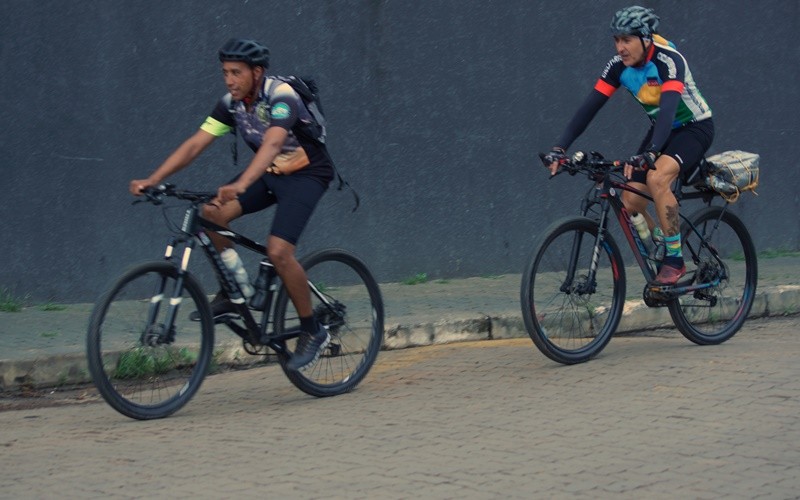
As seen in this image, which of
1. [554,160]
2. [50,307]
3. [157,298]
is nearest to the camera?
[157,298]

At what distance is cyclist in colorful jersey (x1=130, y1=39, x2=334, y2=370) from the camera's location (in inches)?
251

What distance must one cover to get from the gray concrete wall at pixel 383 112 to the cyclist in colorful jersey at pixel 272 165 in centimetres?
293

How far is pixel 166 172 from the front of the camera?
6488 millimetres

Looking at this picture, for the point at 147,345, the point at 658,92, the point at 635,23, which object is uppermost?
the point at 635,23

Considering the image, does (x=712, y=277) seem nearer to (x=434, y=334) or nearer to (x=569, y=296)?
(x=569, y=296)

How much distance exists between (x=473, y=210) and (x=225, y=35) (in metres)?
2.52

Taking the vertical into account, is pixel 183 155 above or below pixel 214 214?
above

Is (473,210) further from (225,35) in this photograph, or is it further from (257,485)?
(257,485)

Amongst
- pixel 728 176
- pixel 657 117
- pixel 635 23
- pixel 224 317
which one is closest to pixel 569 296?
pixel 657 117

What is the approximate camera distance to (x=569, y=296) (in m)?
7.41

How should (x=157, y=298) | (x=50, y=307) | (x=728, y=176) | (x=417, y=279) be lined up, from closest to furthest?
1. (x=157, y=298)
2. (x=728, y=176)
3. (x=50, y=307)
4. (x=417, y=279)

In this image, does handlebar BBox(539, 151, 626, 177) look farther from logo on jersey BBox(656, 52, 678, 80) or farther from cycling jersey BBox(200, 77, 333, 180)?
cycling jersey BBox(200, 77, 333, 180)

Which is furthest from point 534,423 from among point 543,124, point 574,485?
point 543,124

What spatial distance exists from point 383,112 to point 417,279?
53.2 inches
